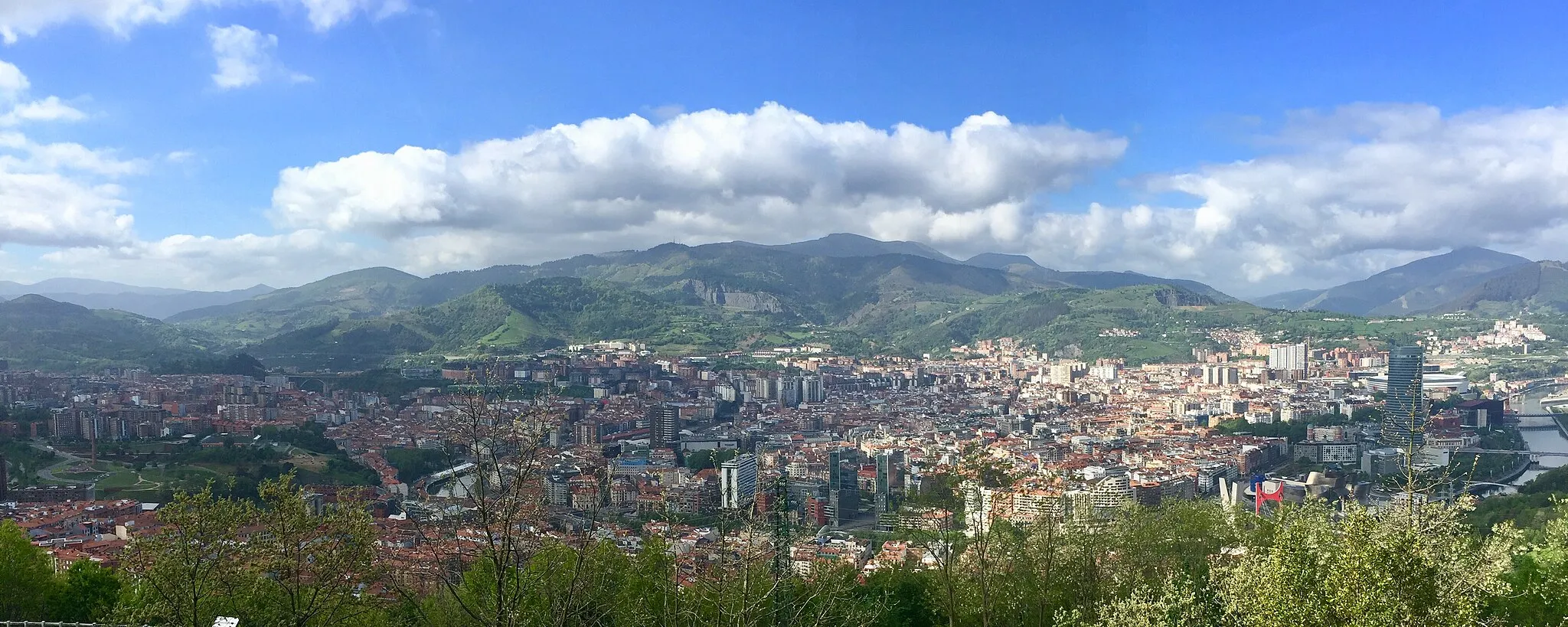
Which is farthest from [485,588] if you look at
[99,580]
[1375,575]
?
[1375,575]

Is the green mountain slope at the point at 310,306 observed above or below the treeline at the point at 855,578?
above

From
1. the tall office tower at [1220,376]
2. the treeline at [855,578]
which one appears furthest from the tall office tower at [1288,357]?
the treeline at [855,578]

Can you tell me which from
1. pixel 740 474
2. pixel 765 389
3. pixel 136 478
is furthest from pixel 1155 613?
pixel 765 389

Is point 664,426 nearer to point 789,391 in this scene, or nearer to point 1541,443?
point 789,391

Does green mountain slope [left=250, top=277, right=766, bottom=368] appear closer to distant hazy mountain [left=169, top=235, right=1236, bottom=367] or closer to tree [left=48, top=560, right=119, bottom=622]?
distant hazy mountain [left=169, top=235, right=1236, bottom=367]

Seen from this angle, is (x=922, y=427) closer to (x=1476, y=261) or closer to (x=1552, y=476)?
(x=1552, y=476)

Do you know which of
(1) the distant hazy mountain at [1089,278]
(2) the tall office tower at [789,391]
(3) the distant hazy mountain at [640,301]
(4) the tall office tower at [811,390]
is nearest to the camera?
(2) the tall office tower at [789,391]

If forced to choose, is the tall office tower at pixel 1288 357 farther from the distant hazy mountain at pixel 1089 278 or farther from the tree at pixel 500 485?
the distant hazy mountain at pixel 1089 278

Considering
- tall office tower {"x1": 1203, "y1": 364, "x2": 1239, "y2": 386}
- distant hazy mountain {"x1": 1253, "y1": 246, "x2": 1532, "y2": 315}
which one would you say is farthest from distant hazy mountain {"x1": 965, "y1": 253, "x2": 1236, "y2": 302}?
tall office tower {"x1": 1203, "y1": 364, "x2": 1239, "y2": 386}
